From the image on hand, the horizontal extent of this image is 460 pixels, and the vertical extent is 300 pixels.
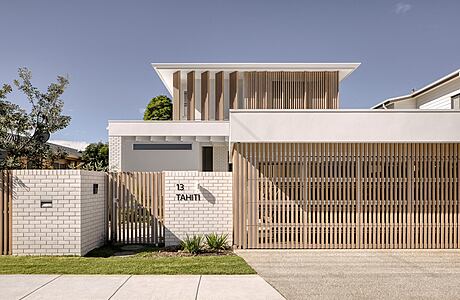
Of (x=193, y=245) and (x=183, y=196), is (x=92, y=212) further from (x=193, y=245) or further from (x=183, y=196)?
(x=193, y=245)

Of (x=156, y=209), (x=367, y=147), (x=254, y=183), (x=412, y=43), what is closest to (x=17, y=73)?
(x=156, y=209)

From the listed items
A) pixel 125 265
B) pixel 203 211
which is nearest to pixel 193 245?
pixel 203 211

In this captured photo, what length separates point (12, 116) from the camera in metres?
12.2

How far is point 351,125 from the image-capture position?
10.7 meters

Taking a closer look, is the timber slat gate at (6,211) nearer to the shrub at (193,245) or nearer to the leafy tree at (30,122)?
the leafy tree at (30,122)

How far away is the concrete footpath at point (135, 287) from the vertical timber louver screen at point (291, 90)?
47.2 feet

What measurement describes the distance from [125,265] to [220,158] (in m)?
15.5

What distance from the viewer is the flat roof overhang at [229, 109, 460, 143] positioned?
1067 centimetres

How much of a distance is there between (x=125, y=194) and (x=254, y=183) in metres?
3.67

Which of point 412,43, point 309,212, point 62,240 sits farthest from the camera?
point 412,43

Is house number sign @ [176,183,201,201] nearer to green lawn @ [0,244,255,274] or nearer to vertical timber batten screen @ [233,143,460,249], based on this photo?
vertical timber batten screen @ [233,143,460,249]

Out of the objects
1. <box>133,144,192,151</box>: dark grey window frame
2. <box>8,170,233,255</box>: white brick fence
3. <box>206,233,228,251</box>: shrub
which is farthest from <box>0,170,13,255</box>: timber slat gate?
<box>133,144,192,151</box>: dark grey window frame

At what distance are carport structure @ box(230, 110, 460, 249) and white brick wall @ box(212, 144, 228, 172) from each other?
42.2 ft

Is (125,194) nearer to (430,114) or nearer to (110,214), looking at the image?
(110,214)
